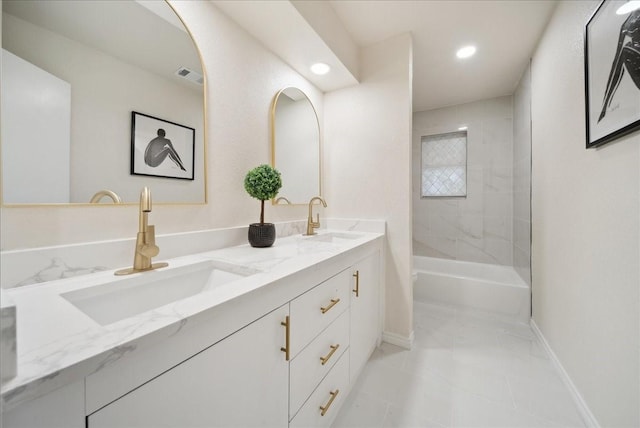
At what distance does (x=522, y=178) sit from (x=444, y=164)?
95 centimetres

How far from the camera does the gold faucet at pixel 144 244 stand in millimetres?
838

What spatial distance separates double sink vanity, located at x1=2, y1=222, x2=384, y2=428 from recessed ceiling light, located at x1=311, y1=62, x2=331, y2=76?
1334 millimetres

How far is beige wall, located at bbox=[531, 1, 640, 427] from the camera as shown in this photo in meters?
0.95

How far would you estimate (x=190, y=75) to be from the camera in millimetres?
1139

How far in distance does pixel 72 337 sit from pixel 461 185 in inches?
142

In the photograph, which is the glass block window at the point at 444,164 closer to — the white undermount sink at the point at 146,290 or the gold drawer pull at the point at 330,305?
the gold drawer pull at the point at 330,305

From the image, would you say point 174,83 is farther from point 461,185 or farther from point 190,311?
point 461,185

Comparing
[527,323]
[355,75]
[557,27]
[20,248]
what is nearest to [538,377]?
[527,323]

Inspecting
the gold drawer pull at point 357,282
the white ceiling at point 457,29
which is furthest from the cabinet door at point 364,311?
the white ceiling at point 457,29

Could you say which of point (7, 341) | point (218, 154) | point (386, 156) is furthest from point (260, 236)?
point (386, 156)

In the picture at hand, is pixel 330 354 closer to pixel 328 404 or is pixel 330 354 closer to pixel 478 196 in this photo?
pixel 328 404

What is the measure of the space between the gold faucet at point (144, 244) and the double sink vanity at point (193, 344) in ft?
0.18

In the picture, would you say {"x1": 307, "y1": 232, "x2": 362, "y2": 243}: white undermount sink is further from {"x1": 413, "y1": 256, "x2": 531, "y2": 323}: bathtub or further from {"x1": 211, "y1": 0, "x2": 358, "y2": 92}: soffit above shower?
{"x1": 211, "y1": 0, "x2": 358, "y2": 92}: soffit above shower

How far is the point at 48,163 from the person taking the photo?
30.2 inches
